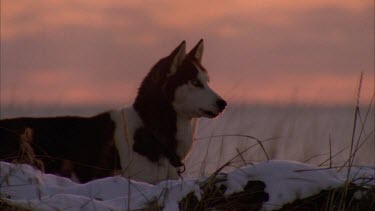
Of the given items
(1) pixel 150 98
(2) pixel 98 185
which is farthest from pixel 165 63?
(2) pixel 98 185

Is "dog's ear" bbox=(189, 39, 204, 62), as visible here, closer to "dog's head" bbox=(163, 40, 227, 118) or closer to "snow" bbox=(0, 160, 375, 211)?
"dog's head" bbox=(163, 40, 227, 118)

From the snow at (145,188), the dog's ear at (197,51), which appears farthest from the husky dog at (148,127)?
the snow at (145,188)

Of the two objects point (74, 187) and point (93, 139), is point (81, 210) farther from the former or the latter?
point (93, 139)

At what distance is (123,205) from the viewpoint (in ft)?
11.6

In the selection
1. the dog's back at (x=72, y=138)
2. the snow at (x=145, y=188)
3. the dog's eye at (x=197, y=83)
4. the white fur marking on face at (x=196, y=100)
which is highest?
the dog's eye at (x=197, y=83)

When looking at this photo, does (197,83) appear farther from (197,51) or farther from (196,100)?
(197,51)

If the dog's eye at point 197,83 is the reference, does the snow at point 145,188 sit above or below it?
below

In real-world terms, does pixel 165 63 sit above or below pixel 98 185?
above

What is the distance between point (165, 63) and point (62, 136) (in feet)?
3.98

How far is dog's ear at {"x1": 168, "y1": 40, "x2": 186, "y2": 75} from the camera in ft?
24.5

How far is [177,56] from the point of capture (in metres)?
7.49

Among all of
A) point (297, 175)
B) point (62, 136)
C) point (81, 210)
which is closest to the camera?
point (81, 210)

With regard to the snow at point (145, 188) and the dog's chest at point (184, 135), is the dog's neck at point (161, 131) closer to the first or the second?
the dog's chest at point (184, 135)

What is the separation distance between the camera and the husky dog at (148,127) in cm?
725
